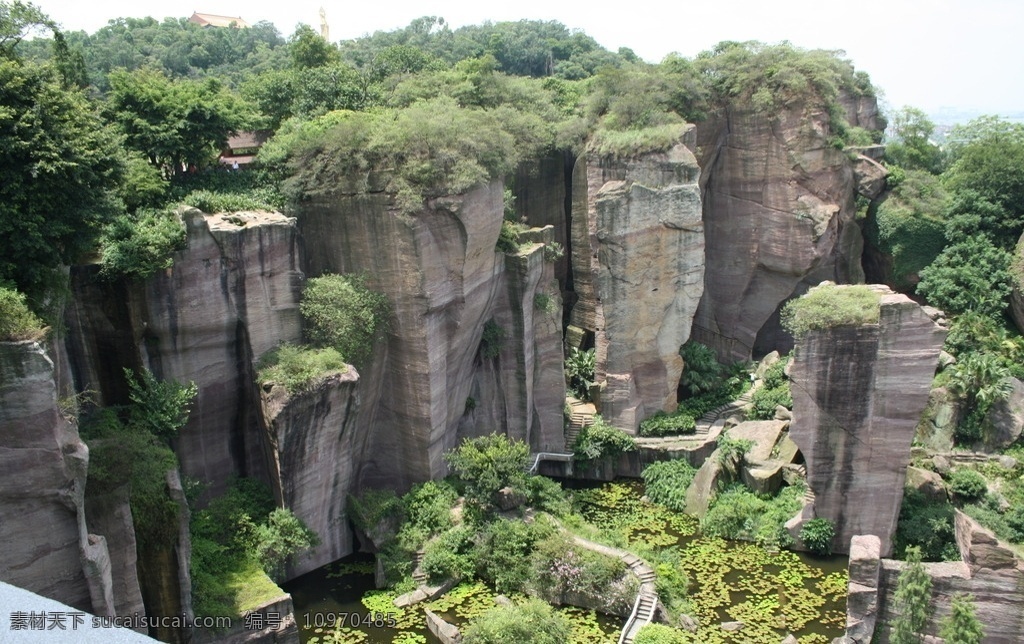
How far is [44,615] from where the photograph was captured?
5.70m

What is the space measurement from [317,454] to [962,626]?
13028 mm

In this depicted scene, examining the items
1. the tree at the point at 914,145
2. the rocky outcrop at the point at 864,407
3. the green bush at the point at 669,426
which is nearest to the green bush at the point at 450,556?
the green bush at the point at 669,426

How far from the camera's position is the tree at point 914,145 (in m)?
32.5

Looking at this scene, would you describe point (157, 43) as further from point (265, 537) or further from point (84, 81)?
point (265, 537)

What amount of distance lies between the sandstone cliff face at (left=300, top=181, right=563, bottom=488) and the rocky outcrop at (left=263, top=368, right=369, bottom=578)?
5.48 feet

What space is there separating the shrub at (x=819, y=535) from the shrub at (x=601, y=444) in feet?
18.5

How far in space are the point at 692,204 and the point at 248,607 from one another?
51.4 feet

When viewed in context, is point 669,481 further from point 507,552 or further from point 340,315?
point 340,315

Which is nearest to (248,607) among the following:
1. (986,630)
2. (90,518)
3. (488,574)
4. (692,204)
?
(90,518)

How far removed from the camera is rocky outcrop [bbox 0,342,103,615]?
1251cm

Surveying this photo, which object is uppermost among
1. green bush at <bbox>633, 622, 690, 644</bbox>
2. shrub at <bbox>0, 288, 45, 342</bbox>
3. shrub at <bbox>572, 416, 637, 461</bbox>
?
shrub at <bbox>0, 288, 45, 342</bbox>

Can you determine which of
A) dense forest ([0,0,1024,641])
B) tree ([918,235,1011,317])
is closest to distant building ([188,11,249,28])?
dense forest ([0,0,1024,641])

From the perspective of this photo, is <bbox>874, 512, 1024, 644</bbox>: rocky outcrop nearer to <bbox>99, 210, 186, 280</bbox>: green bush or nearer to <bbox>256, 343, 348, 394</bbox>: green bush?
<bbox>256, 343, 348, 394</bbox>: green bush

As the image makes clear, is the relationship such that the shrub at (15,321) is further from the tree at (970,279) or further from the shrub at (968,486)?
the tree at (970,279)
